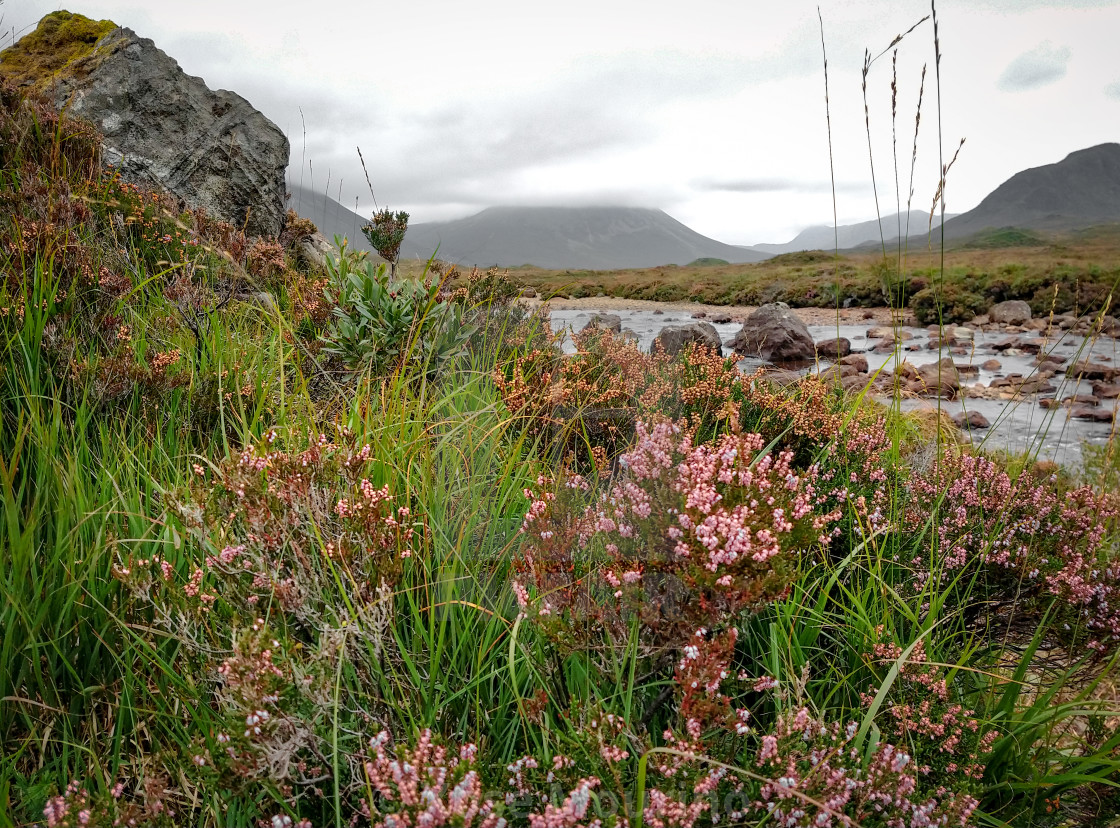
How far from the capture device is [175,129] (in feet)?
29.9

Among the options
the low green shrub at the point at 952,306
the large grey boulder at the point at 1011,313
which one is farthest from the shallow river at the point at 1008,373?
the large grey boulder at the point at 1011,313

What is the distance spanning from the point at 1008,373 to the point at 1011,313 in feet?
29.6

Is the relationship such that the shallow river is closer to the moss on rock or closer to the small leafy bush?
the small leafy bush

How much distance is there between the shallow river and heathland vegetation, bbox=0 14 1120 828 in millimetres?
1073

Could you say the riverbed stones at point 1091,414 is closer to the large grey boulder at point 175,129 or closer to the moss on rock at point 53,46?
the large grey boulder at point 175,129

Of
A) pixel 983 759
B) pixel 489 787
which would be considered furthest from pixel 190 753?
pixel 983 759

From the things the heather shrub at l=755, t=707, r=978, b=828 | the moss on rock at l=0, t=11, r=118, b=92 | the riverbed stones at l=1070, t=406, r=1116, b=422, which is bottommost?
the riverbed stones at l=1070, t=406, r=1116, b=422

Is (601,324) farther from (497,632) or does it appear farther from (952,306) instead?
(952,306)

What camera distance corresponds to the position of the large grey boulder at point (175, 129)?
28.7ft

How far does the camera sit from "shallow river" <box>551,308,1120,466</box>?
5.91 metres

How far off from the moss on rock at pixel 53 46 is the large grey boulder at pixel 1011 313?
23194 millimetres

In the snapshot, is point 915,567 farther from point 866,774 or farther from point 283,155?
point 283,155

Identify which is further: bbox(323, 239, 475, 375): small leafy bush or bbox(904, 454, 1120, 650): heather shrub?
bbox(323, 239, 475, 375): small leafy bush

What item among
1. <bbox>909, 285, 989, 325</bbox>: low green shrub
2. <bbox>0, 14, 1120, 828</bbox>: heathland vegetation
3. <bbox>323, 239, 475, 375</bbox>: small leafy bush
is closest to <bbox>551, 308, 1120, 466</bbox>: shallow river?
<bbox>909, 285, 989, 325</bbox>: low green shrub
